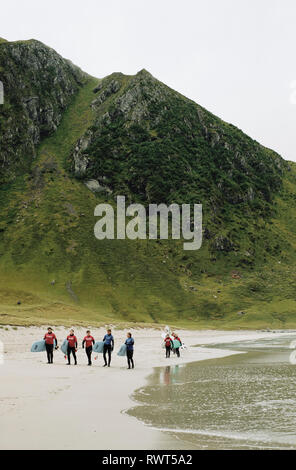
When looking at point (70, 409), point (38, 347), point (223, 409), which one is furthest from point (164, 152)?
point (70, 409)

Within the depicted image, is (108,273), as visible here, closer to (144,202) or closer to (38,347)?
(144,202)

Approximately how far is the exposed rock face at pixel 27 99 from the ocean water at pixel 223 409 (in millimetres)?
144419

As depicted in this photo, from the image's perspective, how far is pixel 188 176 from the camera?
163500mm

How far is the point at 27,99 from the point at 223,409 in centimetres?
17676

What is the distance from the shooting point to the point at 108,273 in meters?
121

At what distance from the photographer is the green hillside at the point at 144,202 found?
367ft

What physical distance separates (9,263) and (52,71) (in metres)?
103

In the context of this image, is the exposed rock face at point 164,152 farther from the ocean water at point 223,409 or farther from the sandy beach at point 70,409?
the ocean water at point 223,409

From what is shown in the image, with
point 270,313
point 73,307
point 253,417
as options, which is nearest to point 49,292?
point 73,307

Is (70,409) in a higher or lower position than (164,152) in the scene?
lower

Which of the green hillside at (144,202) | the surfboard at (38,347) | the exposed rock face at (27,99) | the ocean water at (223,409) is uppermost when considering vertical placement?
the exposed rock face at (27,99)

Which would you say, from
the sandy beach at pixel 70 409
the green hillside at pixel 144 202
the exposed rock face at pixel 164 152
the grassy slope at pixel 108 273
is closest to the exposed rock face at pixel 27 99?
the green hillside at pixel 144 202

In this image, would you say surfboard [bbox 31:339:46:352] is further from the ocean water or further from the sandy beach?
the ocean water

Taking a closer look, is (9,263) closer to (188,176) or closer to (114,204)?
(114,204)
